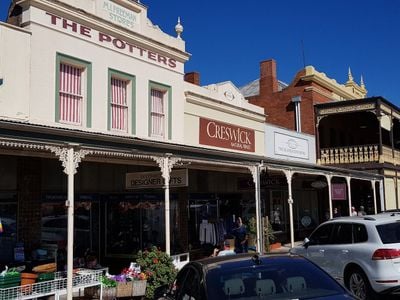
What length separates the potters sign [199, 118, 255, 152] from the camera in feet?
63.1

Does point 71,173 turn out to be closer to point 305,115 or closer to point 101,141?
point 101,141

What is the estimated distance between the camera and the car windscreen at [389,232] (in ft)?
32.8

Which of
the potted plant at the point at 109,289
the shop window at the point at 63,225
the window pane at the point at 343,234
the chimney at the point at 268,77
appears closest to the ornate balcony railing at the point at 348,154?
the chimney at the point at 268,77

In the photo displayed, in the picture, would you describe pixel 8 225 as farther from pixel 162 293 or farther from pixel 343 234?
pixel 343 234

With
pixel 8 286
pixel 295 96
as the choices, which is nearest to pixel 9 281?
pixel 8 286

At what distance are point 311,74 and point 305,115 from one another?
2.27 metres

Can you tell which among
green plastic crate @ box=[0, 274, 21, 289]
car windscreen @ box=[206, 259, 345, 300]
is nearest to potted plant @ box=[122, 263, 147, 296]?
green plastic crate @ box=[0, 274, 21, 289]

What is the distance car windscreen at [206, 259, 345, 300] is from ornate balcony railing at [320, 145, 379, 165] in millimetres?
23432

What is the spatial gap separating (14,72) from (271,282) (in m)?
9.53

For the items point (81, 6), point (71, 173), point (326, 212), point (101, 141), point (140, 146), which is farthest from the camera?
point (326, 212)

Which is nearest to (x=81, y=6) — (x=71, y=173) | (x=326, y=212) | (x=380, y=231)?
(x=71, y=173)

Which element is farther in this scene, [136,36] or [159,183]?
[136,36]

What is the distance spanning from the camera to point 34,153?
39.5 feet

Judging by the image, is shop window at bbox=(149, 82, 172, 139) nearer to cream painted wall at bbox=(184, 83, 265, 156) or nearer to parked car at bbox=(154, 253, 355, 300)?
cream painted wall at bbox=(184, 83, 265, 156)
